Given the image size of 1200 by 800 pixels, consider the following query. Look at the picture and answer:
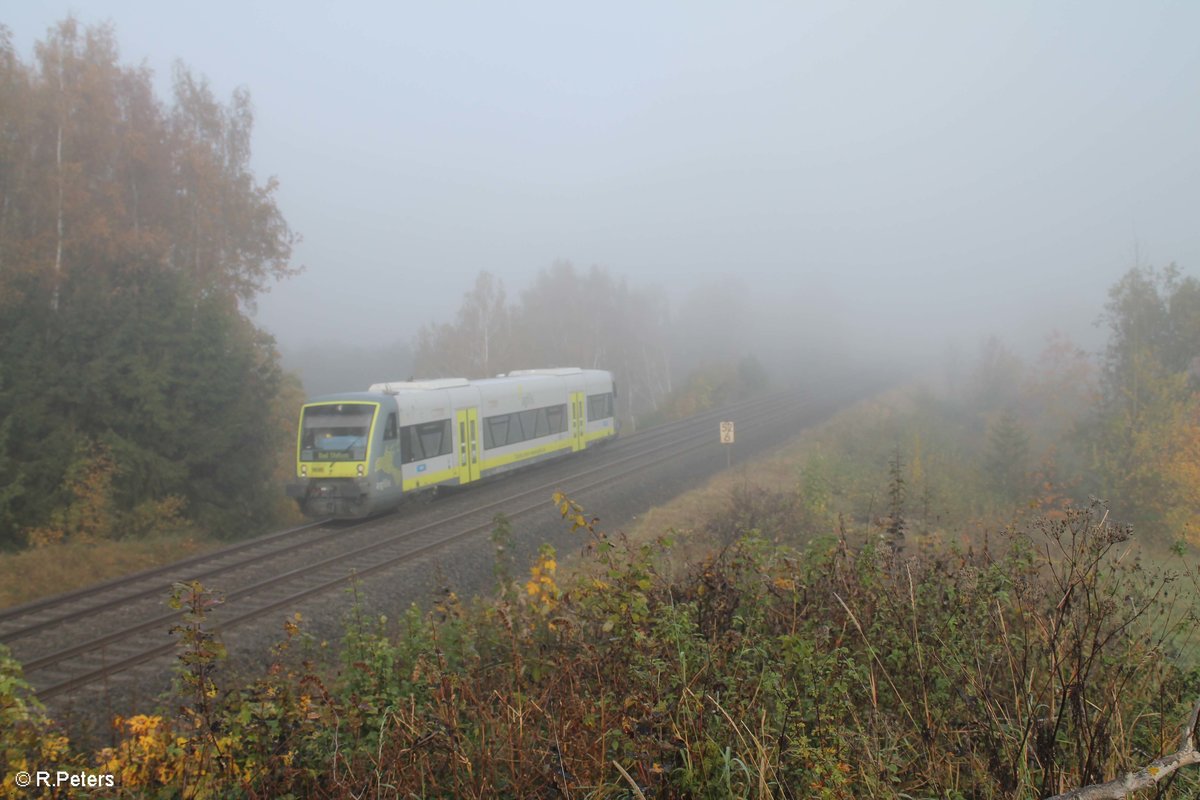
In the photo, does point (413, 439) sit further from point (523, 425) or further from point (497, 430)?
point (523, 425)

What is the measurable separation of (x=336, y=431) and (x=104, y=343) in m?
6.79

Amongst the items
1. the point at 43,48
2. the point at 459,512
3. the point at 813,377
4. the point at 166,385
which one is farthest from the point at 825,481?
the point at 813,377

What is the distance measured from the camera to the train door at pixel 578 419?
79.9 ft

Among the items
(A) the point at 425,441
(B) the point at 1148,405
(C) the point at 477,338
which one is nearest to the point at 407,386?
(A) the point at 425,441

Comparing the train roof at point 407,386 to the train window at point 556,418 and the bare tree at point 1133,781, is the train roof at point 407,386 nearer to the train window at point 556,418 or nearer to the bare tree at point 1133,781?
the train window at point 556,418

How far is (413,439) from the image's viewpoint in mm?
16953

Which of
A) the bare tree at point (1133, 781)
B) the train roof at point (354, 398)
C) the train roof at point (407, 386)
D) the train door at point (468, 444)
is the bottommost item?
the train door at point (468, 444)

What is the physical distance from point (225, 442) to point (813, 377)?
51983mm

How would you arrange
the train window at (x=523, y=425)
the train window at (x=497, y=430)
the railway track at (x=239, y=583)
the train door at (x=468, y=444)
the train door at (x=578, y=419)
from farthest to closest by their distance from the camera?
1. the train door at (x=578, y=419)
2. the train window at (x=523, y=425)
3. the train window at (x=497, y=430)
4. the train door at (x=468, y=444)
5. the railway track at (x=239, y=583)

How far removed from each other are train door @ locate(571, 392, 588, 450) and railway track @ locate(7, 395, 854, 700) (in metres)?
3.67

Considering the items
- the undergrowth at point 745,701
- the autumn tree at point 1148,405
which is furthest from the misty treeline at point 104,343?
the autumn tree at point 1148,405

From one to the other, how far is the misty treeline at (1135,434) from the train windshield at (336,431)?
1790 centimetres

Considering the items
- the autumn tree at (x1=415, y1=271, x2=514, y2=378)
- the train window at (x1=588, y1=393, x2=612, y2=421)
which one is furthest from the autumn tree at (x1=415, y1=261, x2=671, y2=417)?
the train window at (x1=588, y1=393, x2=612, y2=421)

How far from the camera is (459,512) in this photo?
55.1 feet
